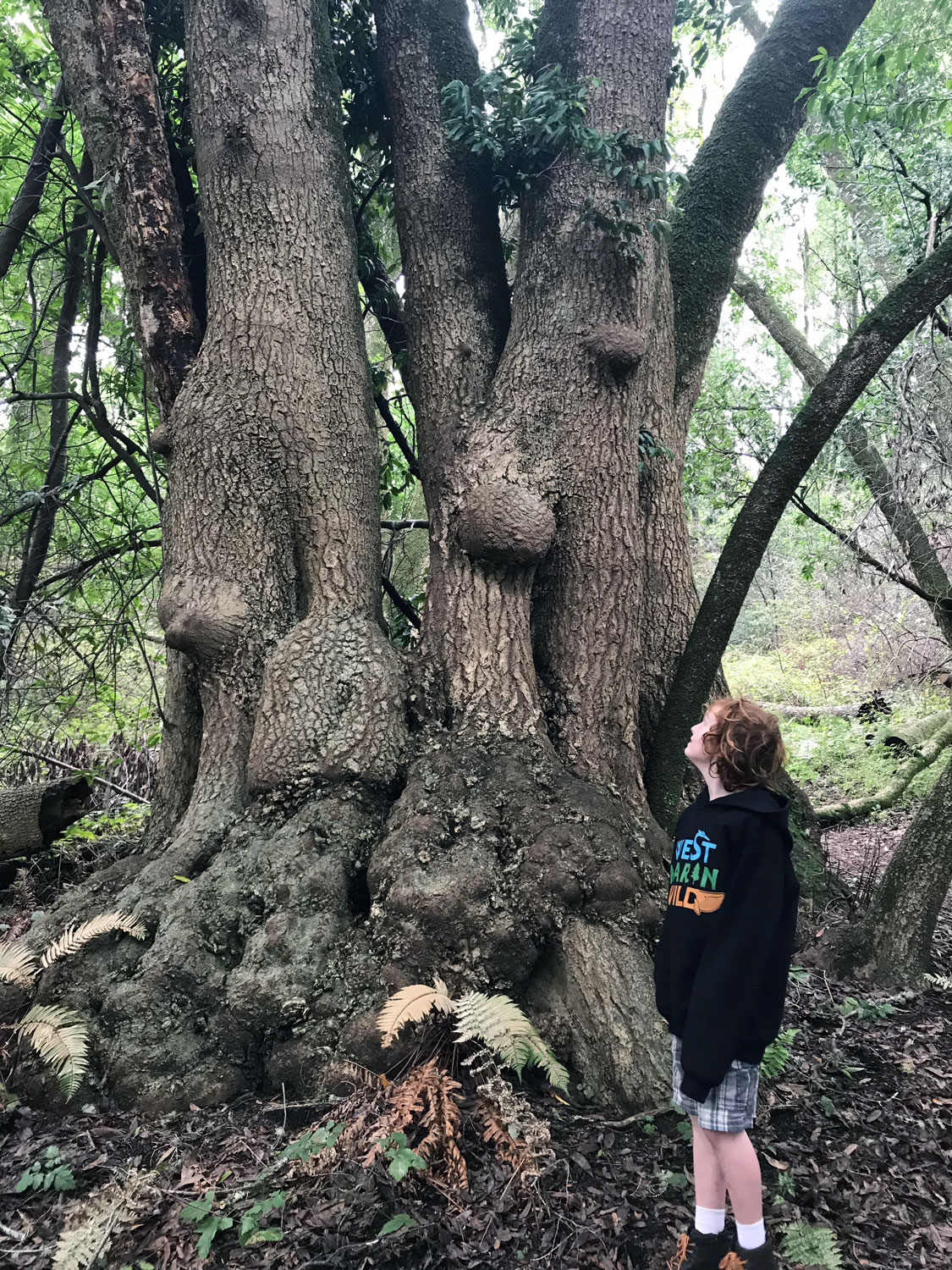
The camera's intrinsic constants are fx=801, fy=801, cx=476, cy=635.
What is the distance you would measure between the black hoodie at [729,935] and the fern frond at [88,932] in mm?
2078

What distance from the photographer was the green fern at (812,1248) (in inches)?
85.4

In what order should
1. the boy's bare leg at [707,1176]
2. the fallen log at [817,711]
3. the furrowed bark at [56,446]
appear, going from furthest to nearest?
the fallen log at [817,711], the furrowed bark at [56,446], the boy's bare leg at [707,1176]

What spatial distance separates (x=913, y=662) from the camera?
8.38m

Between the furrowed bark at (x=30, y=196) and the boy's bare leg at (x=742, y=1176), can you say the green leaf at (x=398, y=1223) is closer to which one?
the boy's bare leg at (x=742, y=1176)

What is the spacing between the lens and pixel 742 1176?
2123 millimetres

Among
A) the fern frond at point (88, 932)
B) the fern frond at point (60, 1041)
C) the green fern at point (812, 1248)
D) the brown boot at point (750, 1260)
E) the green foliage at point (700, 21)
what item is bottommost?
the green fern at point (812, 1248)

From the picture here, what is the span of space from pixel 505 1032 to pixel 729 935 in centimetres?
96

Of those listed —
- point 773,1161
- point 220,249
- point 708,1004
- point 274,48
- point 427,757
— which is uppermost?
point 274,48

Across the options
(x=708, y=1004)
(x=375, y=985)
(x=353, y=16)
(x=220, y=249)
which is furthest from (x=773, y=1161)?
(x=353, y=16)

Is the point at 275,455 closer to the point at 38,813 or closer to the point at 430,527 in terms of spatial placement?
the point at 430,527

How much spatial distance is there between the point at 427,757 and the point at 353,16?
14.7ft

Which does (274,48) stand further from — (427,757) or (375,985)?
(375,985)

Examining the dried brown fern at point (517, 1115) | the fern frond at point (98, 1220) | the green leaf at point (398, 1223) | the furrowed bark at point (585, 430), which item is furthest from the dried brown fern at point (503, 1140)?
the furrowed bark at point (585, 430)

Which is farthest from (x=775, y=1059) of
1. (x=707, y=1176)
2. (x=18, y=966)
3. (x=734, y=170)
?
(x=734, y=170)
